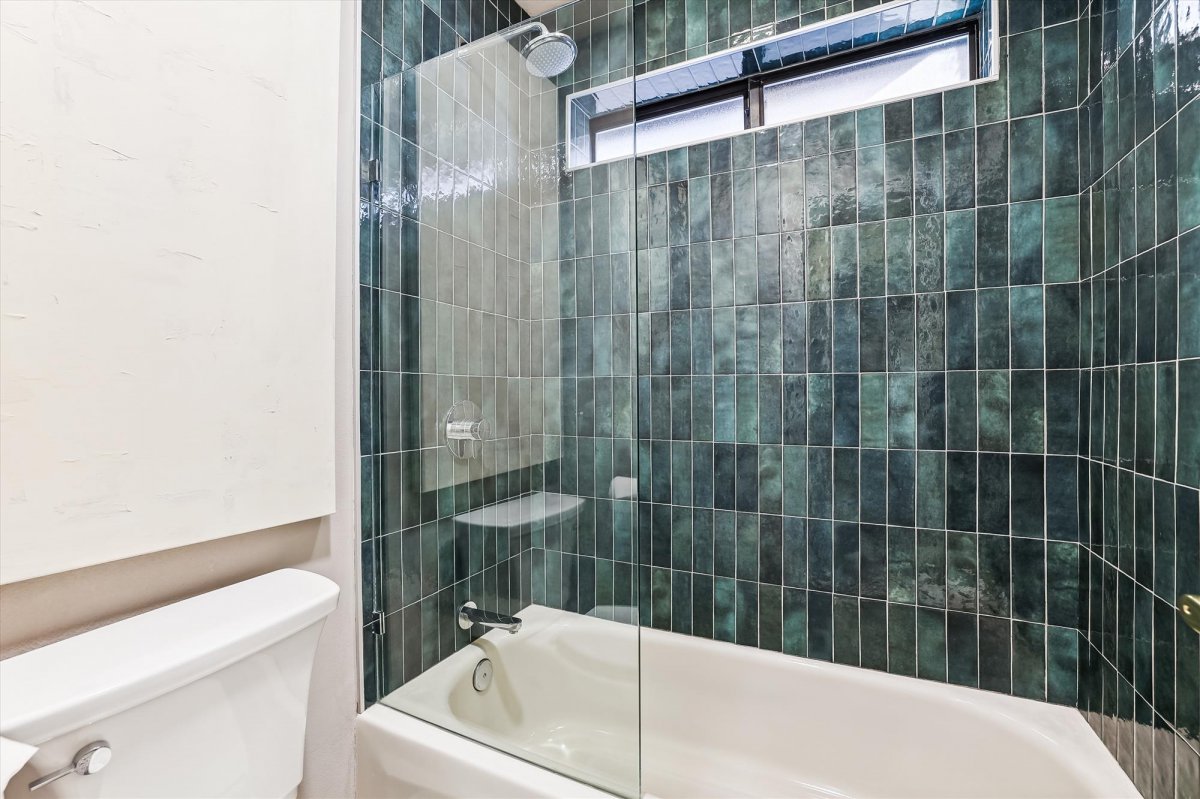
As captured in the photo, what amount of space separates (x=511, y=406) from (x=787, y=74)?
4.89 feet

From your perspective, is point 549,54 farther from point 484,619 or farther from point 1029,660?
point 1029,660

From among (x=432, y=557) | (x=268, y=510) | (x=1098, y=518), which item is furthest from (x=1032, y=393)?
(x=268, y=510)

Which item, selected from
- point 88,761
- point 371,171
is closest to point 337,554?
point 88,761

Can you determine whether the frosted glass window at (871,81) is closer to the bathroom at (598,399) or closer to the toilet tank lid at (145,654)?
the bathroom at (598,399)

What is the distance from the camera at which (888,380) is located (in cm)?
153

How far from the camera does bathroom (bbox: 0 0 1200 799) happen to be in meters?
0.78

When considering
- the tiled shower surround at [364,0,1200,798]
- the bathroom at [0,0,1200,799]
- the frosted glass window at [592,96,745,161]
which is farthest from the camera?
the frosted glass window at [592,96,745,161]

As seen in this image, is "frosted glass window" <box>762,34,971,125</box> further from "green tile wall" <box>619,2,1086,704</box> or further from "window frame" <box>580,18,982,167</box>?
"green tile wall" <box>619,2,1086,704</box>

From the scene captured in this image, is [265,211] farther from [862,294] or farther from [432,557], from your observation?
[862,294]

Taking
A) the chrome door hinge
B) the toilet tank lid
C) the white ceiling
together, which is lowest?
the toilet tank lid

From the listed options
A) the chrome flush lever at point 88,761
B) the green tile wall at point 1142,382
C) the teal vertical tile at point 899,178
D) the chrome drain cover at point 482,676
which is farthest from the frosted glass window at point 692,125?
the chrome flush lever at point 88,761

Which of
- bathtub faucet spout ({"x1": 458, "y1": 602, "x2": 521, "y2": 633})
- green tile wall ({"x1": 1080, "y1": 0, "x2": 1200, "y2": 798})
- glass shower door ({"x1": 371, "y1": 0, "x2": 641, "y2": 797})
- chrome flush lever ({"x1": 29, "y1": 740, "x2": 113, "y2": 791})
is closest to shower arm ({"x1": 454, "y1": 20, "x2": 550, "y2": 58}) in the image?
glass shower door ({"x1": 371, "y1": 0, "x2": 641, "y2": 797})

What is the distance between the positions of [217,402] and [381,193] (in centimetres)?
66

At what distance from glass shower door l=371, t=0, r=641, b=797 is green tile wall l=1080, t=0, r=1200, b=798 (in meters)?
0.95
